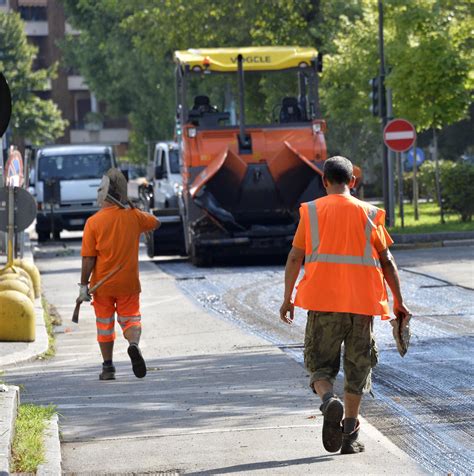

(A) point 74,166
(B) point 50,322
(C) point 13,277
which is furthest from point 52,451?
(A) point 74,166

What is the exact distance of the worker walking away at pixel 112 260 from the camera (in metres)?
11.5

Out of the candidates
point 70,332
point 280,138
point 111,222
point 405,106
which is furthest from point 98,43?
point 111,222

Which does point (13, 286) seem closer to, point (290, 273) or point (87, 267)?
Result: point (87, 267)

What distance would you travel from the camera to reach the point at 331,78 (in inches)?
1625

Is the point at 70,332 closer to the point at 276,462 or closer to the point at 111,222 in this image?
the point at 111,222

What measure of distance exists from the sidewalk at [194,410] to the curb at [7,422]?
1.17 ft

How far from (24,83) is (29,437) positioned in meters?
70.9

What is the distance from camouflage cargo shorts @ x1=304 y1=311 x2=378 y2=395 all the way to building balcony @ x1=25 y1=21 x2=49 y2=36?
9646 centimetres

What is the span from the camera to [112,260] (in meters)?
11.5

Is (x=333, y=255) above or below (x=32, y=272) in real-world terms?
above

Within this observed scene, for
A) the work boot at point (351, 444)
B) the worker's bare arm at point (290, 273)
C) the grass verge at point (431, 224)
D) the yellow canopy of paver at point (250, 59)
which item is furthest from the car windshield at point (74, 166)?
the work boot at point (351, 444)

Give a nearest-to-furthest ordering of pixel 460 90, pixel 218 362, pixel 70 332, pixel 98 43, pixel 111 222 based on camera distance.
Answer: pixel 111 222, pixel 218 362, pixel 70 332, pixel 460 90, pixel 98 43

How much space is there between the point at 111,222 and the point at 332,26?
31985 mm

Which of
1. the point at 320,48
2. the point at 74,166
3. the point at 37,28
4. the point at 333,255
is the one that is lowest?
the point at 74,166
